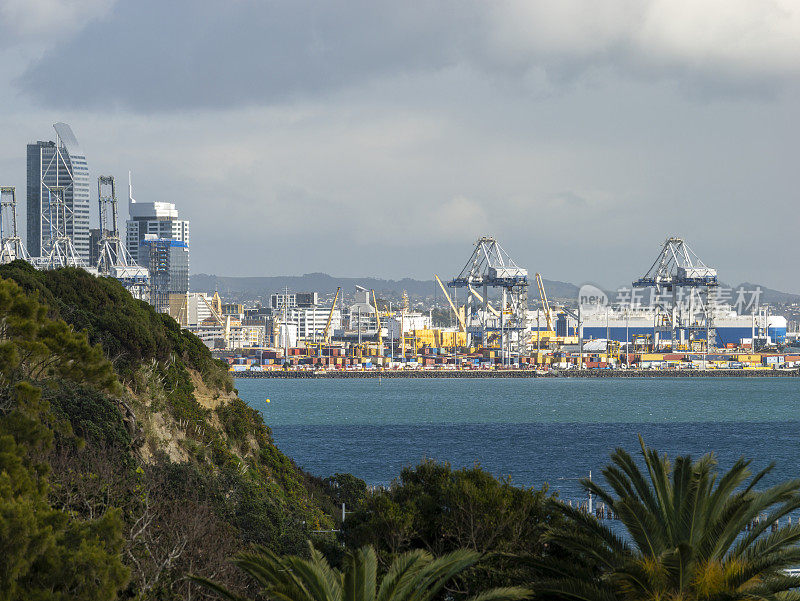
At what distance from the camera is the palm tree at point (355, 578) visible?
9055 mm

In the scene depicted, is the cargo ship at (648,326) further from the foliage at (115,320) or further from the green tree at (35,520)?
the green tree at (35,520)

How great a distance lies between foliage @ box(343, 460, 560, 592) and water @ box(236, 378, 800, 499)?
2.90 meters

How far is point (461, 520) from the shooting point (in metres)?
13.4

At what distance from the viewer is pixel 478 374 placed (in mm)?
152125

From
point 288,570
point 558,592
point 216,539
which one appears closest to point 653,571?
A: point 558,592

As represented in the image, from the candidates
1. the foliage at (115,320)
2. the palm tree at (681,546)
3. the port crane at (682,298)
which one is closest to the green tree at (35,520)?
the palm tree at (681,546)

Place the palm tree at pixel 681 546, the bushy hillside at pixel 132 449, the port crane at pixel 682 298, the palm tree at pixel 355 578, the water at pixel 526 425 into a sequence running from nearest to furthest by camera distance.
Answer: the palm tree at pixel 355 578 → the palm tree at pixel 681 546 → the bushy hillside at pixel 132 449 → the water at pixel 526 425 → the port crane at pixel 682 298

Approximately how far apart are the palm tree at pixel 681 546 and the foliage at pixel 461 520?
1.46 meters

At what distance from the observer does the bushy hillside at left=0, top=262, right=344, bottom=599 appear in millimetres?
12047

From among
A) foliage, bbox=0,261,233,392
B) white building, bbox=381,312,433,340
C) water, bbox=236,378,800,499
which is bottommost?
water, bbox=236,378,800,499

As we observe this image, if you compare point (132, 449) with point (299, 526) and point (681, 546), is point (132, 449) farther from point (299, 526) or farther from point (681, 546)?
point (681, 546)

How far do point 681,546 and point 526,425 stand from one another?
59491 millimetres

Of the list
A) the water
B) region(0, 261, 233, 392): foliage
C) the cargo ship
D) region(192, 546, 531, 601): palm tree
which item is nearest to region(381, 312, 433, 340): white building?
the cargo ship

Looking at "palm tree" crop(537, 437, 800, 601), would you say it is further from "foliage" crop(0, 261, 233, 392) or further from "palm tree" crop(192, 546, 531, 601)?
"foliage" crop(0, 261, 233, 392)
